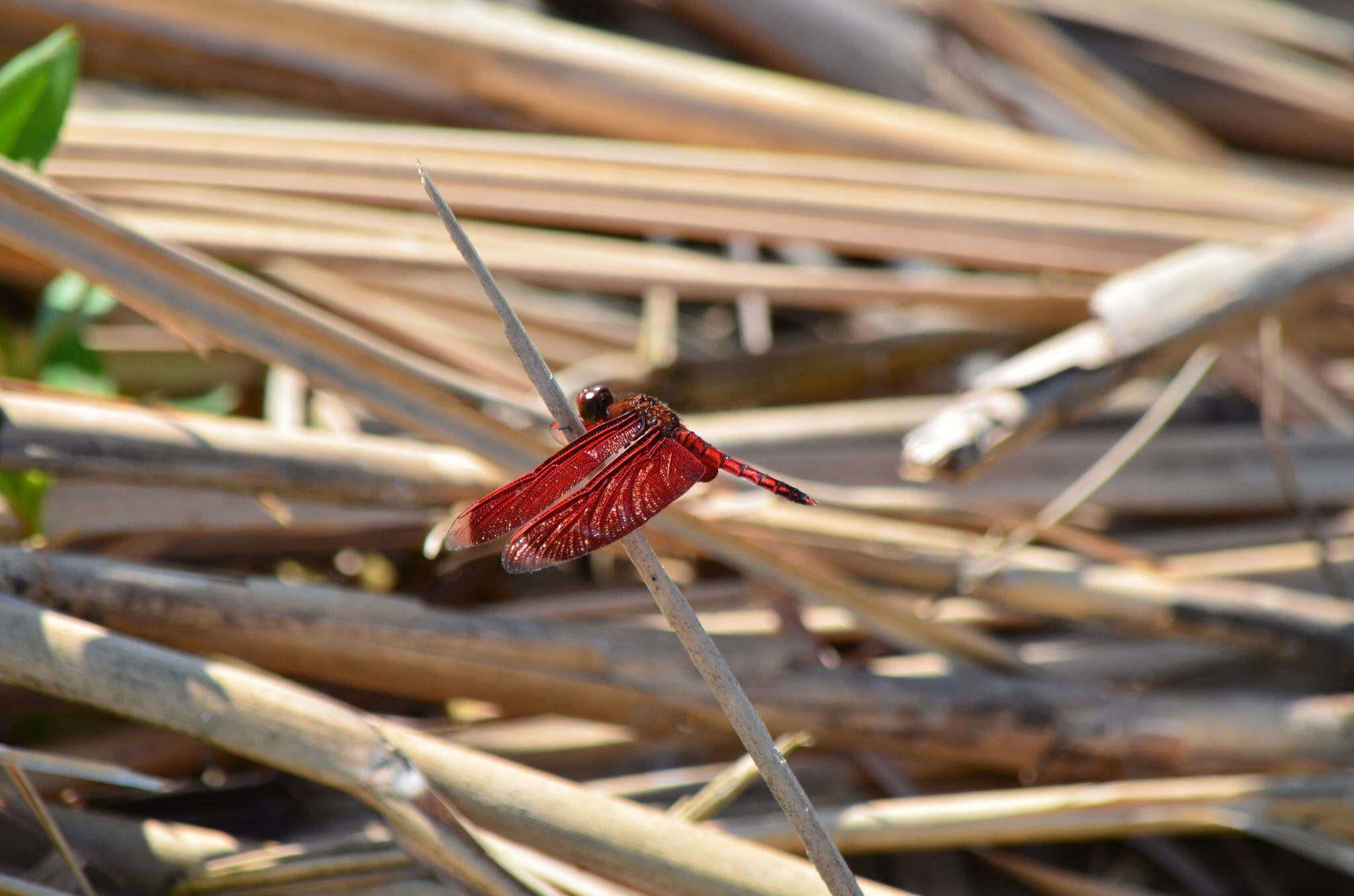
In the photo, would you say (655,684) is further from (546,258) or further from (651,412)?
(546,258)

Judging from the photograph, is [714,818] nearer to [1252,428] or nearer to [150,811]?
[150,811]

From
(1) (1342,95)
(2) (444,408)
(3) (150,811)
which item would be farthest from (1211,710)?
(1) (1342,95)

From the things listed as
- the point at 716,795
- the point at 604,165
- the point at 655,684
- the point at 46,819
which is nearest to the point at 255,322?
the point at 46,819

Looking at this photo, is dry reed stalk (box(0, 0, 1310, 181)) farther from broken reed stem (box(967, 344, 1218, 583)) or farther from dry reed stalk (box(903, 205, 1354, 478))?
broken reed stem (box(967, 344, 1218, 583))

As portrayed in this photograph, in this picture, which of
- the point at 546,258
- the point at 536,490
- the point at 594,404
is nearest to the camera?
the point at 536,490

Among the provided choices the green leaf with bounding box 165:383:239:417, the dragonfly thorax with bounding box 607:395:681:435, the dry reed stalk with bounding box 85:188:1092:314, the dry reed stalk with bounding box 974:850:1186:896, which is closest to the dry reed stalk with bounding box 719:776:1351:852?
the dry reed stalk with bounding box 974:850:1186:896

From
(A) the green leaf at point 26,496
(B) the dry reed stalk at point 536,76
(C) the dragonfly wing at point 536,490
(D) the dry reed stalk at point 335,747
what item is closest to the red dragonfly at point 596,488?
(C) the dragonfly wing at point 536,490

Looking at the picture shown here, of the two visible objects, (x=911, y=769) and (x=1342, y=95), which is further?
(x=1342, y=95)
